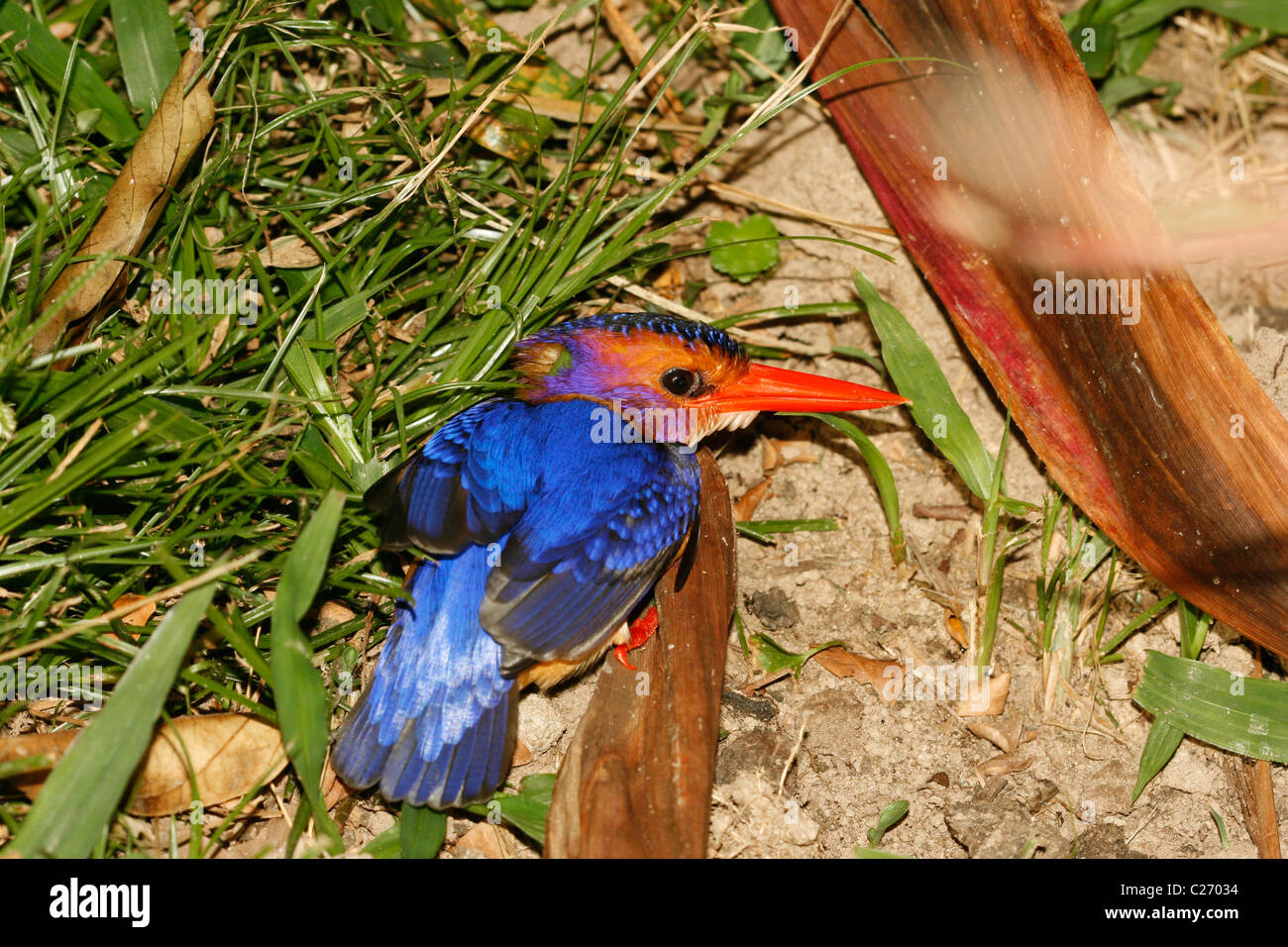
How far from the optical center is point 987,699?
3045mm

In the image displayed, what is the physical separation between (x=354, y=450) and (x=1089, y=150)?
2.22 meters

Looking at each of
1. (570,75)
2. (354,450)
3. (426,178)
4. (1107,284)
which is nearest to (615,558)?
(354,450)

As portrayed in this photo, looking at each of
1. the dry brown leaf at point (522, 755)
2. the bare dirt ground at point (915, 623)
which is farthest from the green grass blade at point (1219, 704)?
the dry brown leaf at point (522, 755)

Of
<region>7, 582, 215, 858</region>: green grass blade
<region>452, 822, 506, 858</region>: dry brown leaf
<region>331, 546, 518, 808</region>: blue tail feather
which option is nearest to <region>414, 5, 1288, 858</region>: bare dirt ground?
<region>452, 822, 506, 858</region>: dry brown leaf

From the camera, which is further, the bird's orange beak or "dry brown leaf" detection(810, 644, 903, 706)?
the bird's orange beak

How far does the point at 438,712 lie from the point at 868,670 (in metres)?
1.21

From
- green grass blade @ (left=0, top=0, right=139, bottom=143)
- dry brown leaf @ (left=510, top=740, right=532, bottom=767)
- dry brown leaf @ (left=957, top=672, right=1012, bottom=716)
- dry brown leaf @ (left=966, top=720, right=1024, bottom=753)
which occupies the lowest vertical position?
dry brown leaf @ (left=966, top=720, right=1024, bottom=753)

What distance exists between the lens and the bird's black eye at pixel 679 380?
3.17 metres

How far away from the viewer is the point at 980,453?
10.6 feet

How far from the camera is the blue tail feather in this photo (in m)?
2.63

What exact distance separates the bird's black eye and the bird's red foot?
2.05 feet

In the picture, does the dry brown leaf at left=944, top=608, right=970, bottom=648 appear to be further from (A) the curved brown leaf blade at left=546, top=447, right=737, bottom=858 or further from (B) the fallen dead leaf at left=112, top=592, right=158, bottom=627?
(B) the fallen dead leaf at left=112, top=592, right=158, bottom=627

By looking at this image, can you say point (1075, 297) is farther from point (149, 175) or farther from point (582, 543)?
point (149, 175)

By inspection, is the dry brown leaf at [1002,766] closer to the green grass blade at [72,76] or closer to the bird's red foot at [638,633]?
the bird's red foot at [638,633]
